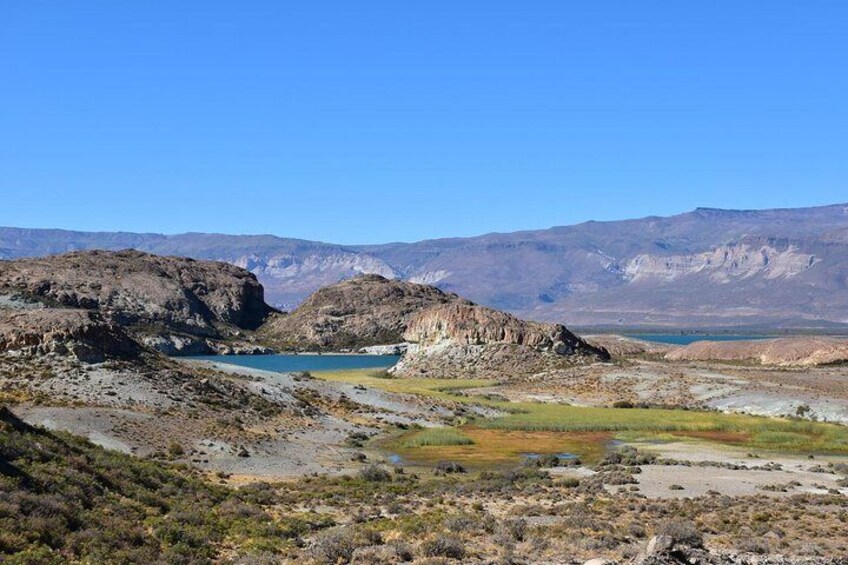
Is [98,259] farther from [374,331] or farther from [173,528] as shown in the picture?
[173,528]

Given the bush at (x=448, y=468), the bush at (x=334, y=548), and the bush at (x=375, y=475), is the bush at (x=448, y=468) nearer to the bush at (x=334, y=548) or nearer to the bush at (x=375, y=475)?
the bush at (x=375, y=475)

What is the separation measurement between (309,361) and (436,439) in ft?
321

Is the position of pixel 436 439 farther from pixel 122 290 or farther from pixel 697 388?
pixel 122 290

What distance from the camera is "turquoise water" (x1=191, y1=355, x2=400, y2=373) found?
132125 millimetres

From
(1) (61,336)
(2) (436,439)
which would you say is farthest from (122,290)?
(2) (436,439)

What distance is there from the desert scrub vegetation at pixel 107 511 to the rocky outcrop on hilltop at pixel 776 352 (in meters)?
109

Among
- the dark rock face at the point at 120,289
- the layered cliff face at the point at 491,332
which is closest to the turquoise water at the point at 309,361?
the layered cliff face at the point at 491,332

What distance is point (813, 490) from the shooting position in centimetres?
3884

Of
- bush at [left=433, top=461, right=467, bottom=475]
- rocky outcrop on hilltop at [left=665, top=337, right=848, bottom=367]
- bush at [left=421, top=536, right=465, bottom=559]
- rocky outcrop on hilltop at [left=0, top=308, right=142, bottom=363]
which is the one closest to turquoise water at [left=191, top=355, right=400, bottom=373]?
rocky outcrop on hilltop at [left=665, top=337, right=848, bottom=367]

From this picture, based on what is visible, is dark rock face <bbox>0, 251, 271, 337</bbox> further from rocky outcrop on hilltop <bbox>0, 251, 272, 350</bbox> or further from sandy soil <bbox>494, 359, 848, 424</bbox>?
sandy soil <bbox>494, 359, 848, 424</bbox>

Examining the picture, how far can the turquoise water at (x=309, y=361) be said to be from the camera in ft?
433

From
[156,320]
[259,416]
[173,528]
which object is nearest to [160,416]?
[259,416]

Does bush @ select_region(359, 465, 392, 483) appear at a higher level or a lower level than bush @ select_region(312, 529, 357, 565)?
lower

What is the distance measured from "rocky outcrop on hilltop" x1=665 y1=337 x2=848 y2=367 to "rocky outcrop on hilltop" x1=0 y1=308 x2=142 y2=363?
9713 cm
